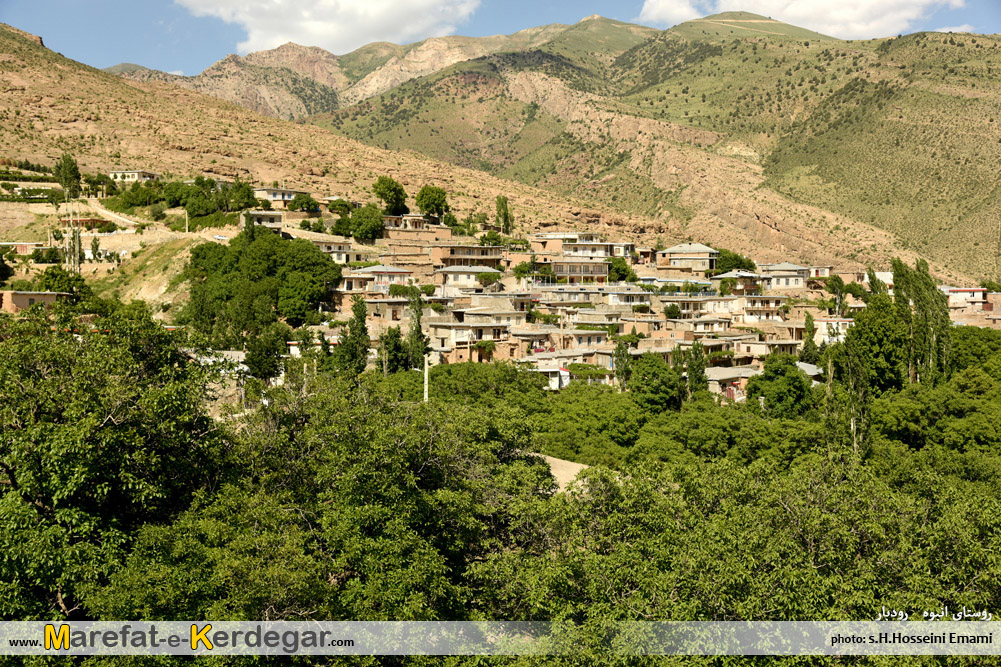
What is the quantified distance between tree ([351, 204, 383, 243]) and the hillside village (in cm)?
36

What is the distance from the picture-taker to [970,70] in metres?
121

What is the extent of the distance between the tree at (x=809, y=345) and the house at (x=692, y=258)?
16495 mm

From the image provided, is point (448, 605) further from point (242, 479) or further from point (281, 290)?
point (281, 290)

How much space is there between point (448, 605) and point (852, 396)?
2517 cm

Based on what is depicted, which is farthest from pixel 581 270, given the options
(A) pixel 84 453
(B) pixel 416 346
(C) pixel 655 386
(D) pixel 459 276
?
(A) pixel 84 453

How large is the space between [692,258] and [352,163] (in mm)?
47146

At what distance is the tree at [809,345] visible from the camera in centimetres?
4847

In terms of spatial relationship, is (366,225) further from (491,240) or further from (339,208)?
(491,240)

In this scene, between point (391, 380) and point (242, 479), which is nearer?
point (242, 479)

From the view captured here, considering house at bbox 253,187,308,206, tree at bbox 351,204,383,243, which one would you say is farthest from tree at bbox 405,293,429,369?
house at bbox 253,187,308,206

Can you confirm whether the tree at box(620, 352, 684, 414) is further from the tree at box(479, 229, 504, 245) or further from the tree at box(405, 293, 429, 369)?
the tree at box(479, 229, 504, 245)

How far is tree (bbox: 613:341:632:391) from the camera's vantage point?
42594mm

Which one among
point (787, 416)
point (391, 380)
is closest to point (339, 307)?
point (391, 380)

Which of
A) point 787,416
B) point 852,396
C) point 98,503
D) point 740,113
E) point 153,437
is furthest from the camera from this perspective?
point 740,113
